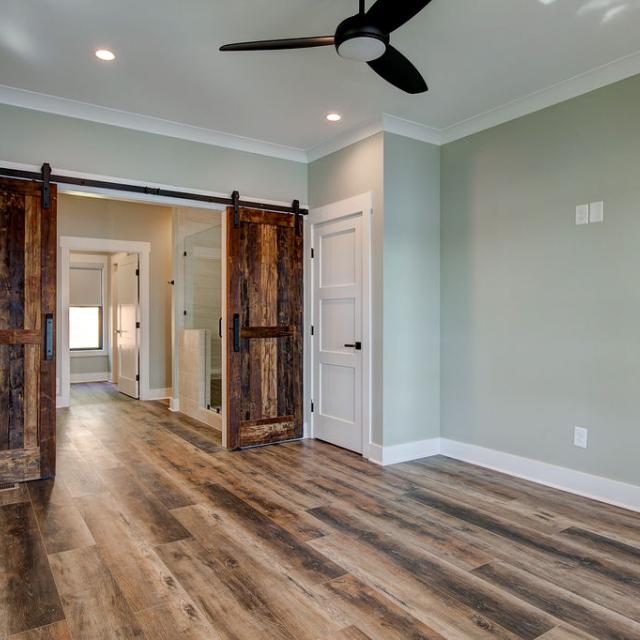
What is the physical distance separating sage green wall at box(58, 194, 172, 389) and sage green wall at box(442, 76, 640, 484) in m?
4.33

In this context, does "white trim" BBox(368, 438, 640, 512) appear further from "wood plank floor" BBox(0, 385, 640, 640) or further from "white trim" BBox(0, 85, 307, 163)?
"white trim" BBox(0, 85, 307, 163)

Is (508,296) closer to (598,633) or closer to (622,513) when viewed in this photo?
(622,513)

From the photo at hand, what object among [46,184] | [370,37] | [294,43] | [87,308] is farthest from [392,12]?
[87,308]

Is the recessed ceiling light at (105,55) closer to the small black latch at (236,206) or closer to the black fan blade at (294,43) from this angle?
the black fan blade at (294,43)

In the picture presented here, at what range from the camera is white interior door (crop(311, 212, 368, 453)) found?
423 centimetres

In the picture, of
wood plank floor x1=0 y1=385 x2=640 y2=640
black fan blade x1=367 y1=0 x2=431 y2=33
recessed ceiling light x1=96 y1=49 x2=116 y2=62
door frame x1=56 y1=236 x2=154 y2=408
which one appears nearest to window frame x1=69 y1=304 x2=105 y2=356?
door frame x1=56 y1=236 x2=154 y2=408

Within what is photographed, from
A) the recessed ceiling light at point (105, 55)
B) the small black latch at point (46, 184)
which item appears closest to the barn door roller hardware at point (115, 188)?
the small black latch at point (46, 184)

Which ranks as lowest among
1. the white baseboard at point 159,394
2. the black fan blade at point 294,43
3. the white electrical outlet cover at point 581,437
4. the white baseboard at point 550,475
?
the white baseboard at point 550,475

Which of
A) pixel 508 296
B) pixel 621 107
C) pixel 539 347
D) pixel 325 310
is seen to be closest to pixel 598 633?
pixel 539 347

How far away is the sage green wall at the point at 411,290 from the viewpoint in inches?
157

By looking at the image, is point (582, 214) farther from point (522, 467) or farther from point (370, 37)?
point (370, 37)

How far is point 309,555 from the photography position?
8.06 ft

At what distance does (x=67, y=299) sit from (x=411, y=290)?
4776mm

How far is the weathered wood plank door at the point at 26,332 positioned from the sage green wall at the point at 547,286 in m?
3.02
